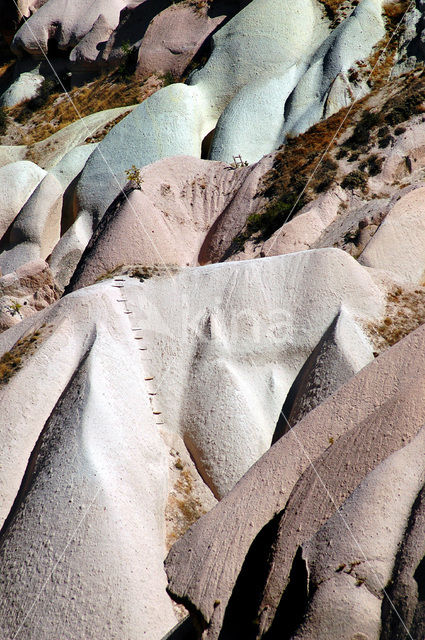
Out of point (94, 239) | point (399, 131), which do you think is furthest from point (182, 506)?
point (399, 131)

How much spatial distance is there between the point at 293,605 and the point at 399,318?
747 centimetres

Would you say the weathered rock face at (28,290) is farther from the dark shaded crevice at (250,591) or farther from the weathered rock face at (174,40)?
the weathered rock face at (174,40)

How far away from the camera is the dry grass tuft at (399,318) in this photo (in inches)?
551

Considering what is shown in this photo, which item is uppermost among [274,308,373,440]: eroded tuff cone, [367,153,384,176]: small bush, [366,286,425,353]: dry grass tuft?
[274,308,373,440]: eroded tuff cone

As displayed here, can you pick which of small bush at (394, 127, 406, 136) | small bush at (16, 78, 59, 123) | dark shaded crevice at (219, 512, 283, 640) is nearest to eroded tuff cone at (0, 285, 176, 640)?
dark shaded crevice at (219, 512, 283, 640)

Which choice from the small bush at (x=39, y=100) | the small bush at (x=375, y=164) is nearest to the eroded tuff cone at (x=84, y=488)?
the small bush at (x=375, y=164)

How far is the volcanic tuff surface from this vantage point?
8977mm

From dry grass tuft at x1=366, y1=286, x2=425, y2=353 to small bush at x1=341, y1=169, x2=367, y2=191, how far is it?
18.7 feet

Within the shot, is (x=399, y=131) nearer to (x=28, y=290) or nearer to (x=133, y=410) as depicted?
(x=28, y=290)

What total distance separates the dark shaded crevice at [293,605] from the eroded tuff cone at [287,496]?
Answer: 85mm

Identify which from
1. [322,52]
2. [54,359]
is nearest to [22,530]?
[54,359]

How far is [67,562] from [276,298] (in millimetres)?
6514

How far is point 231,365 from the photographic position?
14.6 m

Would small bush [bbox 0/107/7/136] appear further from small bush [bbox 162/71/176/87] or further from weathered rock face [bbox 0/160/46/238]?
weathered rock face [bbox 0/160/46/238]
